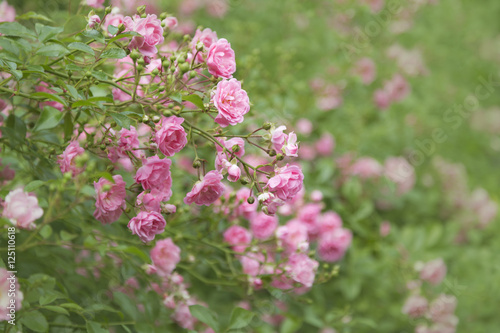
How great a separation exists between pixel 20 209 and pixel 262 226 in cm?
88

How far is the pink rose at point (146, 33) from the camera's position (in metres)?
1.11

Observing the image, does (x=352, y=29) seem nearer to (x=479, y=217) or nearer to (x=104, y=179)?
(x=479, y=217)

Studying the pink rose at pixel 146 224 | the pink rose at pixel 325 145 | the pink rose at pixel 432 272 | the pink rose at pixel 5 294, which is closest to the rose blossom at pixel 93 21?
the pink rose at pixel 146 224

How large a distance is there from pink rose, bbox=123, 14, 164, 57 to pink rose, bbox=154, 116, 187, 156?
0.55 feet

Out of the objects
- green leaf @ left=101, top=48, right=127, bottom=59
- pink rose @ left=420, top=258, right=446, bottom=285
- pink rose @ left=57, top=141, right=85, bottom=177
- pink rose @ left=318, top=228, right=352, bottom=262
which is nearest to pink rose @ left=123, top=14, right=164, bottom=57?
green leaf @ left=101, top=48, right=127, bottom=59

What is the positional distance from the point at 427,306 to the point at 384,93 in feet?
4.91

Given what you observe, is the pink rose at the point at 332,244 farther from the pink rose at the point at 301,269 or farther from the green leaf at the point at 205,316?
the green leaf at the point at 205,316

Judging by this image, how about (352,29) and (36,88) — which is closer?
(36,88)

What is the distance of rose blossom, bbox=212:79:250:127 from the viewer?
3.54ft

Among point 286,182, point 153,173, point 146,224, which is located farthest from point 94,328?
point 286,182

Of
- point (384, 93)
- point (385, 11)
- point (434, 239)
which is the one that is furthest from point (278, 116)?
point (385, 11)

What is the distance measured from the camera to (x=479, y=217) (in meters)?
3.30

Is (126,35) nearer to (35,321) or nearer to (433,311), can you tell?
(35,321)

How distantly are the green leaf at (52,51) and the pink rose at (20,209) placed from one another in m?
0.31
